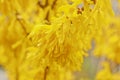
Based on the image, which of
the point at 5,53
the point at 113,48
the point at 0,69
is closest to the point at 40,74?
the point at 5,53

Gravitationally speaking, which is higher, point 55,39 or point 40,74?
point 55,39

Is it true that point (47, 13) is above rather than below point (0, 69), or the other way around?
above

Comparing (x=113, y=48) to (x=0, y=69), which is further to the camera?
(x=0, y=69)

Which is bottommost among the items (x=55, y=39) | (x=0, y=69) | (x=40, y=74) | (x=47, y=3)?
(x=0, y=69)

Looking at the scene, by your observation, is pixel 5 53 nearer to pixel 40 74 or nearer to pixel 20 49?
pixel 20 49

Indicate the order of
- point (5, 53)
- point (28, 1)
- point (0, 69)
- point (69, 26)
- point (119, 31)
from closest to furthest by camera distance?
point (69, 26)
point (28, 1)
point (5, 53)
point (119, 31)
point (0, 69)

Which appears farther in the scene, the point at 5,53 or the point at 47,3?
the point at 5,53

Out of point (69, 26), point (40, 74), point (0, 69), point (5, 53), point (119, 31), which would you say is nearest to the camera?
point (69, 26)

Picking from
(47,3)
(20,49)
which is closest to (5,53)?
(20,49)

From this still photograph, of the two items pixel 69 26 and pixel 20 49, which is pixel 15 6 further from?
pixel 69 26
